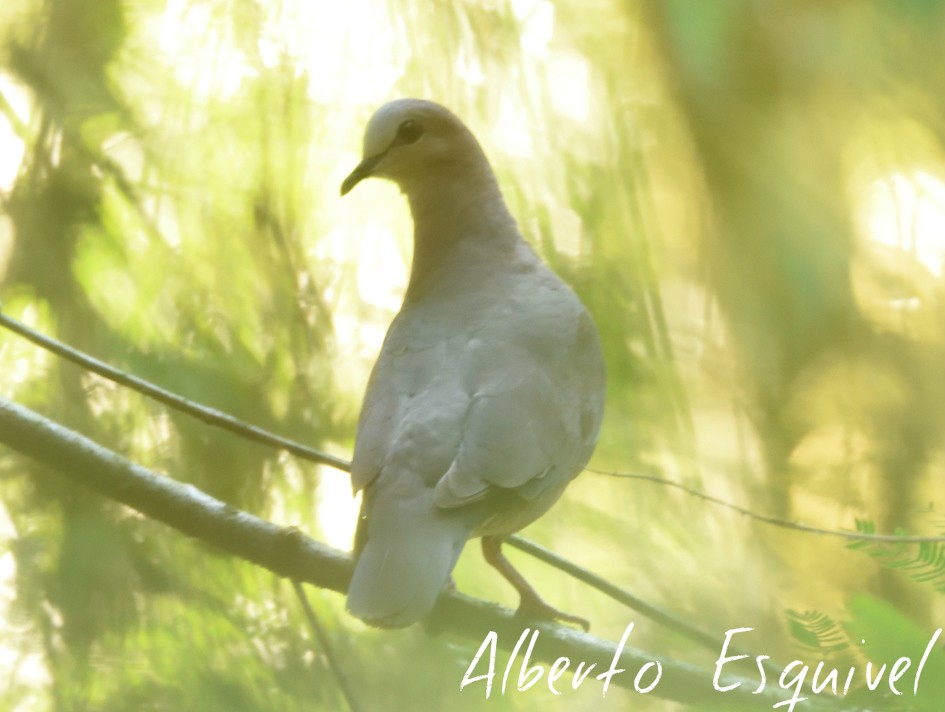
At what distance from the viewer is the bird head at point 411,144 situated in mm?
737

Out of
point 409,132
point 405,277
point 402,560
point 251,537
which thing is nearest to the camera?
point 402,560

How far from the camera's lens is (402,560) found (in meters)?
0.54

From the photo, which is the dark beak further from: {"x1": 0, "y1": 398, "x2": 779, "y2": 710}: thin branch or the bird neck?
{"x1": 0, "y1": 398, "x2": 779, "y2": 710}: thin branch

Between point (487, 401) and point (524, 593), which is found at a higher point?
point (487, 401)

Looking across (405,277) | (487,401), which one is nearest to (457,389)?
(487,401)

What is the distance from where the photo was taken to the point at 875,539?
565 millimetres

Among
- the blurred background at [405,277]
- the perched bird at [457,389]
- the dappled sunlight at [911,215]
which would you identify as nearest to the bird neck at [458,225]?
the perched bird at [457,389]

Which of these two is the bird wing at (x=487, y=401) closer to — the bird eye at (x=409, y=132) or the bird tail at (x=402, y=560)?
the bird tail at (x=402, y=560)

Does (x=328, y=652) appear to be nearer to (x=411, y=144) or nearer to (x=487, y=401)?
(x=487, y=401)

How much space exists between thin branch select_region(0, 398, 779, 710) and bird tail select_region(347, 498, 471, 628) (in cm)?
6

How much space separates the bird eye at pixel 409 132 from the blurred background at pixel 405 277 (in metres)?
0.20

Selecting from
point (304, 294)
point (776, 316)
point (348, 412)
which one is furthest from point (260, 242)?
point (776, 316)

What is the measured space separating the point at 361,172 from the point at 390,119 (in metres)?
0.04

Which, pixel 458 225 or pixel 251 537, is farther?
pixel 458 225
